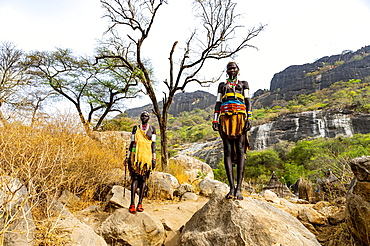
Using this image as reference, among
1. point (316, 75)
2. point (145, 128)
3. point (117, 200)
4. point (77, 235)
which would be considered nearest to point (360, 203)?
point (145, 128)

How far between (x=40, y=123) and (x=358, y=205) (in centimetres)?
658

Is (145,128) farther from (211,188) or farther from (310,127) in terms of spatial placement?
(310,127)

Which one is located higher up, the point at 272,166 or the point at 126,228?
the point at 126,228

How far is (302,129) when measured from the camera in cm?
2914

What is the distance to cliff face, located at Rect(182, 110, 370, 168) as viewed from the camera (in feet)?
→ 83.0

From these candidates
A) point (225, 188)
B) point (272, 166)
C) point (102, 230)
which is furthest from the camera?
point (272, 166)

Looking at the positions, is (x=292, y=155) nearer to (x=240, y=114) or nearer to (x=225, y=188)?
(x=225, y=188)

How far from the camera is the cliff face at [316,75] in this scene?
58500 millimetres

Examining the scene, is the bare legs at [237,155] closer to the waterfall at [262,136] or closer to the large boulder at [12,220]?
the large boulder at [12,220]

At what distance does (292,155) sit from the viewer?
23422 millimetres

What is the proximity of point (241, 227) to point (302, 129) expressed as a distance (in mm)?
30588

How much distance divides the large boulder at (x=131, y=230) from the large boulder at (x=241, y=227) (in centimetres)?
75

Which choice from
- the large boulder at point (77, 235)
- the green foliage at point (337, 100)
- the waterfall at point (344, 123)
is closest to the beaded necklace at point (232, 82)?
the large boulder at point (77, 235)

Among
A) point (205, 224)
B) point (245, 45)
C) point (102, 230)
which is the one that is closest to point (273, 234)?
point (205, 224)
